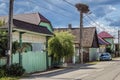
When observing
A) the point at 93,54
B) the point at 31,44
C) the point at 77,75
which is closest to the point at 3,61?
the point at 77,75

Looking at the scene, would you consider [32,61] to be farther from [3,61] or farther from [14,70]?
[14,70]

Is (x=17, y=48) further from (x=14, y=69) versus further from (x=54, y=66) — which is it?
(x=54, y=66)

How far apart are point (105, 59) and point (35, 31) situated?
3250 cm

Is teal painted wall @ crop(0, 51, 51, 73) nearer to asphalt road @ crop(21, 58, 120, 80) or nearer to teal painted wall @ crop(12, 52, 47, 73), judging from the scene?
teal painted wall @ crop(12, 52, 47, 73)

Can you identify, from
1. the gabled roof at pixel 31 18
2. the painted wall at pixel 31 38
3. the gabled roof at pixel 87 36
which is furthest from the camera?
the gabled roof at pixel 87 36

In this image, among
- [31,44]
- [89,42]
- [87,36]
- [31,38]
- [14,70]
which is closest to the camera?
[14,70]

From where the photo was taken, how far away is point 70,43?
124ft

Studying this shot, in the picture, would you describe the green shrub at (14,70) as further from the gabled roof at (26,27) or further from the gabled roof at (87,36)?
the gabled roof at (87,36)

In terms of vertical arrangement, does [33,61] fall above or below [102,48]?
below

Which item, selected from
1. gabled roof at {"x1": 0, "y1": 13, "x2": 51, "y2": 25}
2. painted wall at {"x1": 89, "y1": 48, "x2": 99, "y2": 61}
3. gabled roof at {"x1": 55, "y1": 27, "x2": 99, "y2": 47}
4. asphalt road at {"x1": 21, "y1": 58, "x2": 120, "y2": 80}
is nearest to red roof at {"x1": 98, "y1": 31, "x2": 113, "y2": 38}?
gabled roof at {"x1": 55, "y1": 27, "x2": 99, "y2": 47}

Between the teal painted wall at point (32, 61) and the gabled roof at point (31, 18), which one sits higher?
the gabled roof at point (31, 18)

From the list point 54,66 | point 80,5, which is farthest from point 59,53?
point 80,5

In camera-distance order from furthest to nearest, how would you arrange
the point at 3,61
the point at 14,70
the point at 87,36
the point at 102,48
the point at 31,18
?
the point at 102,48 → the point at 87,36 → the point at 31,18 → the point at 3,61 → the point at 14,70

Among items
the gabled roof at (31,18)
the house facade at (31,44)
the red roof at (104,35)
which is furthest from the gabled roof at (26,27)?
the red roof at (104,35)
